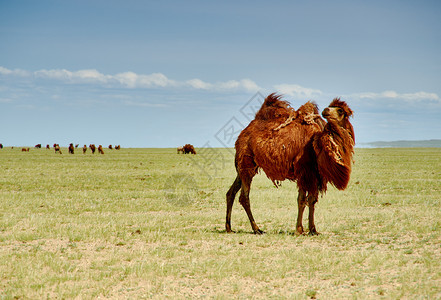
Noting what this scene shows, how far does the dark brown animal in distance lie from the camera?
351 inches

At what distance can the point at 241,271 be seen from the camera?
22.5 ft

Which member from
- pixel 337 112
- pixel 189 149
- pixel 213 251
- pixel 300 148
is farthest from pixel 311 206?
pixel 189 149

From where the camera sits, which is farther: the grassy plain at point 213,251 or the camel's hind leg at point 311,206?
the camel's hind leg at point 311,206

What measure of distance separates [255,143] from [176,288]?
15.1 ft

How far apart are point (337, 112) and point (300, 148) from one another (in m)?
1.21

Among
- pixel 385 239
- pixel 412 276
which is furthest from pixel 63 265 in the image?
pixel 385 239

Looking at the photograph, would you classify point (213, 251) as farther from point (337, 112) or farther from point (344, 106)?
point (344, 106)

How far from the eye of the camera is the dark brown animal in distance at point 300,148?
8906 mm

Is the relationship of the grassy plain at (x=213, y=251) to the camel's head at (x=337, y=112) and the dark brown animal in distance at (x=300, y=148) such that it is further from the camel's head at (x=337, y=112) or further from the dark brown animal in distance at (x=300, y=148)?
the camel's head at (x=337, y=112)

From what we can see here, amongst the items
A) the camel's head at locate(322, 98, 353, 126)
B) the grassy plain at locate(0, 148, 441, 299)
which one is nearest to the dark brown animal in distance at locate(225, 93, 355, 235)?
the camel's head at locate(322, 98, 353, 126)

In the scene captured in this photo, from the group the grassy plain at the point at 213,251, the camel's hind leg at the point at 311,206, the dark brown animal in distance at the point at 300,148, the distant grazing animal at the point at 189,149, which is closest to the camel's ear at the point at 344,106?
the dark brown animal in distance at the point at 300,148

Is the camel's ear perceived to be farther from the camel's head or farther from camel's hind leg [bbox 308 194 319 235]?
camel's hind leg [bbox 308 194 319 235]

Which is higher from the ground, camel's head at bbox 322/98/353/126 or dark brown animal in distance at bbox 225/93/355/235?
camel's head at bbox 322/98/353/126

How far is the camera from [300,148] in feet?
30.8
